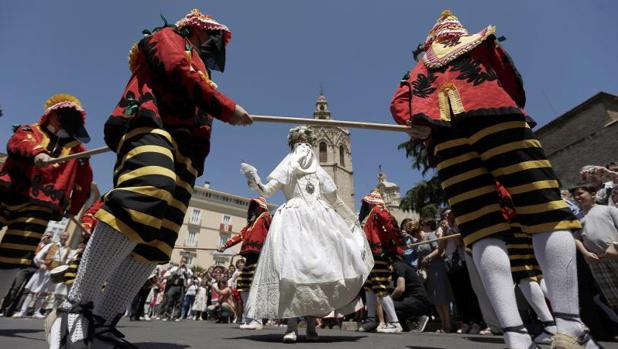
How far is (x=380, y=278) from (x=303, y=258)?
257 centimetres

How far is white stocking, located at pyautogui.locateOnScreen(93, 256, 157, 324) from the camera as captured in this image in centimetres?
213

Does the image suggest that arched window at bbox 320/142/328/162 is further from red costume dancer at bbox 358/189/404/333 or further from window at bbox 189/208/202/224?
red costume dancer at bbox 358/189/404/333

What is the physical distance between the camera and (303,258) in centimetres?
357

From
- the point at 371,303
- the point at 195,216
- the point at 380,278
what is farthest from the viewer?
the point at 195,216

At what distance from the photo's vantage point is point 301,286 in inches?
136

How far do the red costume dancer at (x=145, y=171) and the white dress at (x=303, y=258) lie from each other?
55.6 inches

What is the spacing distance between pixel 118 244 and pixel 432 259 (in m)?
5.51

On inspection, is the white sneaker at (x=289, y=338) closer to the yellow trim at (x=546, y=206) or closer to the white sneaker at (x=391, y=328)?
the yellow trim at (x=546, y=206)

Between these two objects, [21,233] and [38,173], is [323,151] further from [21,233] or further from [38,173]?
[21,233]

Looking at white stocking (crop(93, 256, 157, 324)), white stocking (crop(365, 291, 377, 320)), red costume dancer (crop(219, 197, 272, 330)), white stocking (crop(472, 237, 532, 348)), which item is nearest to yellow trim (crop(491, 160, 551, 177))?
white stocking (crop(472, 237, 532, 348))

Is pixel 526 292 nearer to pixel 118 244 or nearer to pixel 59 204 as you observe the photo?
pixel 118 244

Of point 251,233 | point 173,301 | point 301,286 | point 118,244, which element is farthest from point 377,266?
point 173,301

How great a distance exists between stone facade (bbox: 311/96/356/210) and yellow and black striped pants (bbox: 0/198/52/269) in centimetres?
5042

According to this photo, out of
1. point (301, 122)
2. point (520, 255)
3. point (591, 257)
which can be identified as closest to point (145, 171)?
point (301, 122)
